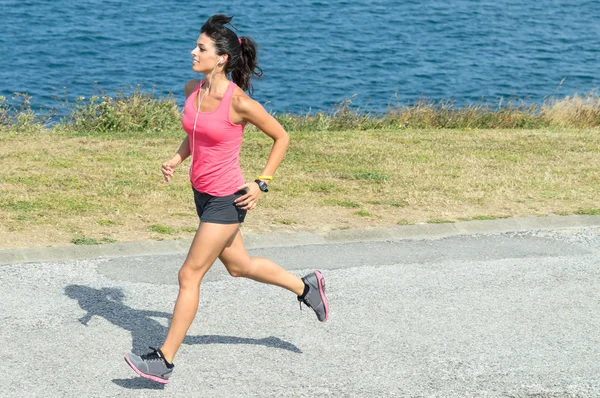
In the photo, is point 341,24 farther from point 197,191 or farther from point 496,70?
point 197,191

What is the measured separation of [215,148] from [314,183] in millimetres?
4930

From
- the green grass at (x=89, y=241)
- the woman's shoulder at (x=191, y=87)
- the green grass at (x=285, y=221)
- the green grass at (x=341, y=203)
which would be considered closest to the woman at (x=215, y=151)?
the woman's shoulder at (x=191, y=87)

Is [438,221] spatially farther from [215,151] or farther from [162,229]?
[215,151]

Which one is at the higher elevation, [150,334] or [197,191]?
[197,191]

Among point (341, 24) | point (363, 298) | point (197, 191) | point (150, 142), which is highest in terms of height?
point (197, 191)

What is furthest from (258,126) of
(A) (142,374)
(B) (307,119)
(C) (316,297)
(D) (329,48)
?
(D) (329,48)

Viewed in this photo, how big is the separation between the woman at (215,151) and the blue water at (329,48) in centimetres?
1792

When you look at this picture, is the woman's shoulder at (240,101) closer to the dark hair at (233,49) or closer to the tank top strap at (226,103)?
the tank top strap at (226,103)

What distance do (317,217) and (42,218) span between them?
251 cm

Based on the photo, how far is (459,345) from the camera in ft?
20.8

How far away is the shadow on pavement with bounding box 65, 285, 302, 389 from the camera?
6.27 m

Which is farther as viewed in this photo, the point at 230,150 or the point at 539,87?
the point at 539,87

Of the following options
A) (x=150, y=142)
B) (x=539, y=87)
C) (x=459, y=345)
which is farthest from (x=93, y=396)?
(x=539, y=87)

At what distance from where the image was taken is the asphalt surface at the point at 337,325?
225 inches
